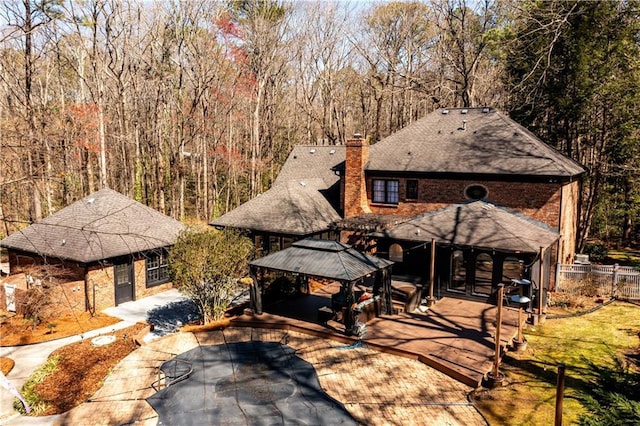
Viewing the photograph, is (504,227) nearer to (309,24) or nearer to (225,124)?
(225,124)

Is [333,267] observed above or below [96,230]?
below

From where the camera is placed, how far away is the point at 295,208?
2238cm

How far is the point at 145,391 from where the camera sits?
35.0ft

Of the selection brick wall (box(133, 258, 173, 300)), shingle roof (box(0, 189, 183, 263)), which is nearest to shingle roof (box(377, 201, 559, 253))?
shingle roof (box(0, 189, 183, 263))

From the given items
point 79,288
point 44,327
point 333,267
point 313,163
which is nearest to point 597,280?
point 333,267

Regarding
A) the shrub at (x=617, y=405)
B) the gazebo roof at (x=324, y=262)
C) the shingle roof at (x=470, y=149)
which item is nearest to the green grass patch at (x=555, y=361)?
the shrub at (x=617, y=405)

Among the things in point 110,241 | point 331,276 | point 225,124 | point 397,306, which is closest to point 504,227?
point 397,306

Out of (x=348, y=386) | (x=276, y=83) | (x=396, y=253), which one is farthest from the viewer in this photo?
(x=276, y=83)

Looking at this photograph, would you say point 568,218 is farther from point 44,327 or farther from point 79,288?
point 44,327

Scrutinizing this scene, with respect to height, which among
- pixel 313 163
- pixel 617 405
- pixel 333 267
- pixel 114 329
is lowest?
pixel 114 329

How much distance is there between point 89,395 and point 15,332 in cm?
686

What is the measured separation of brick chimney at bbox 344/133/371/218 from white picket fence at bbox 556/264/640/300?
9.22 meters

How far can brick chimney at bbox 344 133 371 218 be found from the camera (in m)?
22.4

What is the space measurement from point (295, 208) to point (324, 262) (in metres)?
8.30
